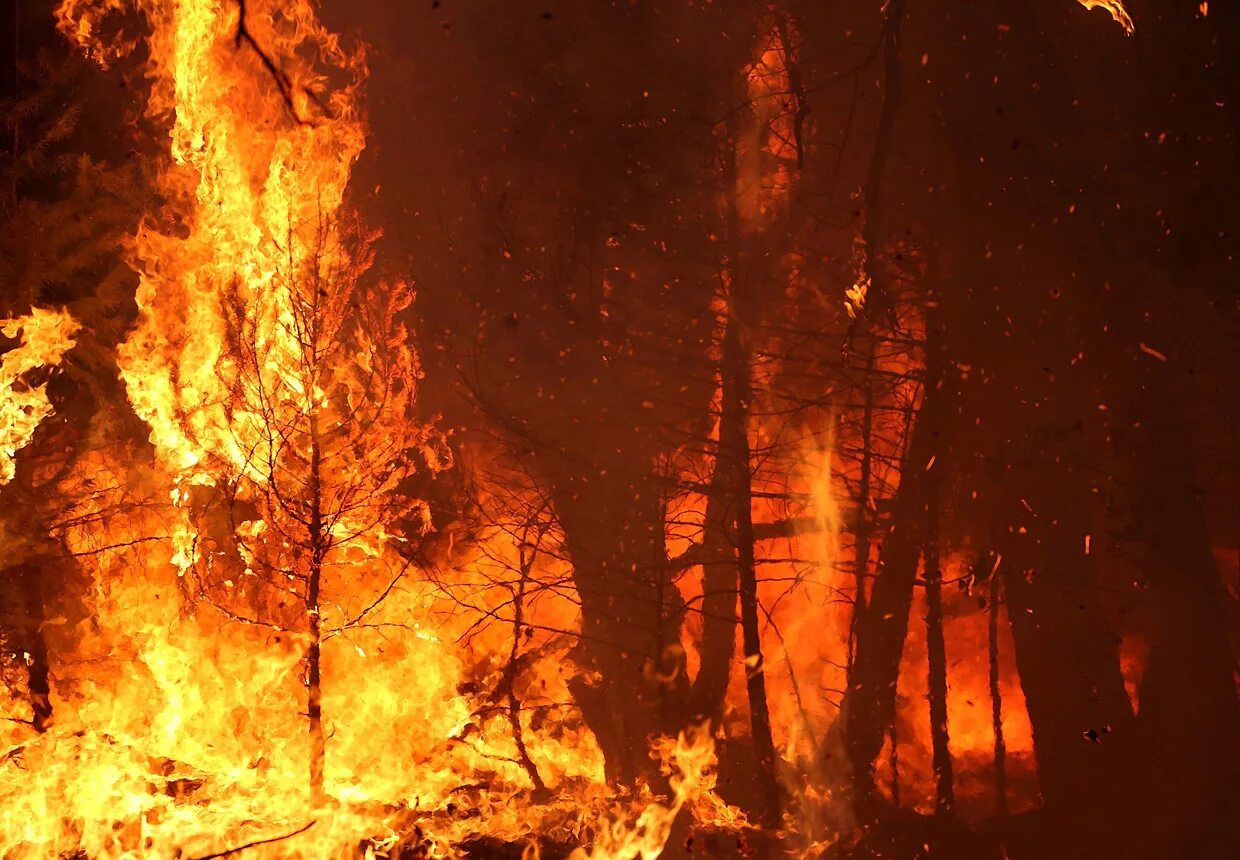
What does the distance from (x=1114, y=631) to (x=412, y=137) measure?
5.02 m

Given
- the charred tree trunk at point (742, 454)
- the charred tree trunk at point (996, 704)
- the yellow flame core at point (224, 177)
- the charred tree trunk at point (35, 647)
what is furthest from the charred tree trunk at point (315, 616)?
the charred tree trunk at point (996, 704)

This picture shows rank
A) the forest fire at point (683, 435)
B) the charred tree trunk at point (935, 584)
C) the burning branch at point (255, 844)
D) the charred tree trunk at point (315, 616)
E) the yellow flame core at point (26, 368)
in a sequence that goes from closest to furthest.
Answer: the burning branch at point (255, 844) → the forest fire at point (683, 435) → the charred tree trunk at point (315, 616) → the charred tree trunk at point (935, 584) → the yellow flame core at point (26, 368)

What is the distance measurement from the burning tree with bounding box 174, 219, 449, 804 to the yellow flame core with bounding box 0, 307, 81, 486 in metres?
1.49

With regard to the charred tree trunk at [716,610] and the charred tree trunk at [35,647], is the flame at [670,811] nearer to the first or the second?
the charred tree trunk at [716,610]

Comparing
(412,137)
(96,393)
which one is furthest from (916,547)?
(96,393)

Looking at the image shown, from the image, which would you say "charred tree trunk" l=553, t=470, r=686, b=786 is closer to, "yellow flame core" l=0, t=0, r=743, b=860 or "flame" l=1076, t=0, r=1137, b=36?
"yellow flame core" l=0, t=0, r=743, b=860

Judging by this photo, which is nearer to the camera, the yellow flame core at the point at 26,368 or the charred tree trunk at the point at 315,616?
the charred tree trunk at the point at 315,616

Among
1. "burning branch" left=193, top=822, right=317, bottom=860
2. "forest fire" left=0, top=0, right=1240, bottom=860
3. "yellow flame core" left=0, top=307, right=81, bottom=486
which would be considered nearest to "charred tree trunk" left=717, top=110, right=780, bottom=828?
"forest fire" left=0, top=0, right=1240, bottom=860

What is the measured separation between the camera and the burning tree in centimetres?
545

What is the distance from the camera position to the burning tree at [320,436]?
545 centimetres


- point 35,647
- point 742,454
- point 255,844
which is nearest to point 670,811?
point 742,454

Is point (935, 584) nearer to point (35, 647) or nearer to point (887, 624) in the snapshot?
point (887, 624)

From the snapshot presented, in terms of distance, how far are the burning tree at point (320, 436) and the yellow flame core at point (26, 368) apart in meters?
1.49

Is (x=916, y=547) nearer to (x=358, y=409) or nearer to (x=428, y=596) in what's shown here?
(x=428, y=596)
